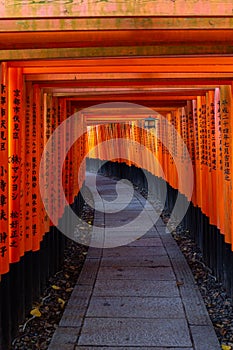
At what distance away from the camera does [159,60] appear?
5086 mm

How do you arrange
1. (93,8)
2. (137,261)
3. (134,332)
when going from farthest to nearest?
(137,261)
(134,332)
(93,8)

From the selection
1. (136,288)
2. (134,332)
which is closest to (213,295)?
(136,288)

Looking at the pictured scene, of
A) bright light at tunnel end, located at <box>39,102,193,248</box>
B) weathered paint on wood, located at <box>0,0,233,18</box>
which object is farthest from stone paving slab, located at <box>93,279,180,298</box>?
weathered paint on wood, located at <box>0,0,233,18</box>

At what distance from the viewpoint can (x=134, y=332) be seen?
509 cm

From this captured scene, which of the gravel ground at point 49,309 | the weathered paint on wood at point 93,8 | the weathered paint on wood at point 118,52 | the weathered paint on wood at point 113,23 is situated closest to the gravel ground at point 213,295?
the gravel ground at point 49,309

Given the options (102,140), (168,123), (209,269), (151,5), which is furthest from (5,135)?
(102,140)

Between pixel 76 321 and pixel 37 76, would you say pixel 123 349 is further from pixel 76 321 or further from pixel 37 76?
pixel 37 76

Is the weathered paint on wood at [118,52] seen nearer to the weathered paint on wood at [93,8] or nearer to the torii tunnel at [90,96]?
the torii tunnel at [90,96]

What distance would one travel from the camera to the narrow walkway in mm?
4871

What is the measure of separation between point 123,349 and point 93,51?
2.94m

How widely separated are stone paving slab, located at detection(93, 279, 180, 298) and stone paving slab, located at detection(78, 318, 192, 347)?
101 cm

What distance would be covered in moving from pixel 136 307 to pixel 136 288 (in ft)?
2.74

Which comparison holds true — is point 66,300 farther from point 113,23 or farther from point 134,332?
point 113,23

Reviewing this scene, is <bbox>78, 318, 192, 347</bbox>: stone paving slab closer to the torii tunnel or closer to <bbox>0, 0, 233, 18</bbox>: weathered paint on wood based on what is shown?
the torii tunnel
